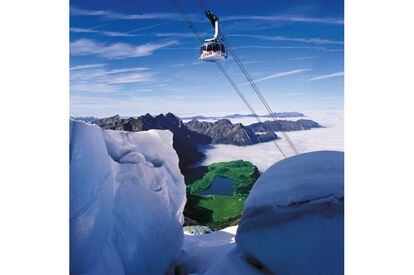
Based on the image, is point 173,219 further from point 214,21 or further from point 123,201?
point 214,21

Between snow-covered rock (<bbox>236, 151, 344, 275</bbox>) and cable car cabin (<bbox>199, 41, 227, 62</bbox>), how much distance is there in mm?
629

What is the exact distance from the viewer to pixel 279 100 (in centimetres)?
203

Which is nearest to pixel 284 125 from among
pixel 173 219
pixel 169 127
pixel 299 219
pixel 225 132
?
pixel 225 132

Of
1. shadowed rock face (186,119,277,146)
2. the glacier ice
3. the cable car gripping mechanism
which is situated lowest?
the glacier ice

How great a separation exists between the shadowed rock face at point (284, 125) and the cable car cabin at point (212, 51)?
0.41 metres

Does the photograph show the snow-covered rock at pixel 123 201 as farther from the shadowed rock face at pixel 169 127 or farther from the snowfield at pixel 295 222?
the snowfield at pixel 295 222

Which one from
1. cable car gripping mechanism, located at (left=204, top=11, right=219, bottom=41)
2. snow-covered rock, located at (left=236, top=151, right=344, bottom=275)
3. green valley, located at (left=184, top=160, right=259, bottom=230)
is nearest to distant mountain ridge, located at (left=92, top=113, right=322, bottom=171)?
green valley, located at (left=184, top=160, right=259, bottom=230)

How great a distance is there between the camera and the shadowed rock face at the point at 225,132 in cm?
223

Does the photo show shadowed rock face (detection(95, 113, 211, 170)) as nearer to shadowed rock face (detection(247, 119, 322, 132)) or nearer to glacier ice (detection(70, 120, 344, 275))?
glacier ice (detection(70, 120, 344, 275))

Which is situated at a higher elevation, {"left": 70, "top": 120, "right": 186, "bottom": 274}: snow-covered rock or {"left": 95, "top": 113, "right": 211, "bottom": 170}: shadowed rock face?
{"left": 95, "top": 113, "right": 211, "bottom": 170}: shadowed rock face

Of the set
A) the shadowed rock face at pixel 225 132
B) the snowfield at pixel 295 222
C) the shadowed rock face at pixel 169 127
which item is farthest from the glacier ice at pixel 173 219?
the shadowed rock face at pixel 225 132

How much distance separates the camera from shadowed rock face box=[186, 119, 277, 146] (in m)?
2.23

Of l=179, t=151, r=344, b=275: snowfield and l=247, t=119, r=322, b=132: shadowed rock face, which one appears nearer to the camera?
l=179, t=151, r=344, b=275: snowfield
